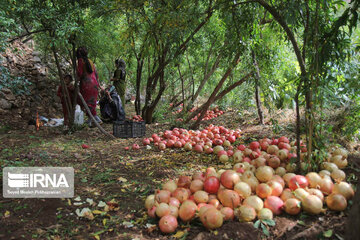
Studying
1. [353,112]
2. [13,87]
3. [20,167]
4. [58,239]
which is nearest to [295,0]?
[353,112]

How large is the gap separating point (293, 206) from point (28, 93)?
685cm

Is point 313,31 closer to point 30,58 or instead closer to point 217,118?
point 217,118

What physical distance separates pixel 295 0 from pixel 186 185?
214 centimetres

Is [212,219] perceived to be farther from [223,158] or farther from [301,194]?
[223,158]

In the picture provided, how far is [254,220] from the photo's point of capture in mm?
2018

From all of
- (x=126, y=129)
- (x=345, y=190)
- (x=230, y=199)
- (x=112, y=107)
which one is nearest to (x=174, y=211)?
(x=230, y=199)

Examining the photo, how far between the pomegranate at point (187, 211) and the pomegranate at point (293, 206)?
2.54 ft

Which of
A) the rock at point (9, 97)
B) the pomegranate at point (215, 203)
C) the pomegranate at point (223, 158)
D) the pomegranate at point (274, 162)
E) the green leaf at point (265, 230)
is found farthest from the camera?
the rock at point (9, 97)

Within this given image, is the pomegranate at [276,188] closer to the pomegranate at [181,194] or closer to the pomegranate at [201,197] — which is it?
the pomegranate at [201,197]

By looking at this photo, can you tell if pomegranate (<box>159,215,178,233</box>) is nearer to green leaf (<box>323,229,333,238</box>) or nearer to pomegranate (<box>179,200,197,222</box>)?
pomegranate (<box>179,200,197,222</box>)

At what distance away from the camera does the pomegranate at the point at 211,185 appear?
235cm

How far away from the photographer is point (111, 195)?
109 inches

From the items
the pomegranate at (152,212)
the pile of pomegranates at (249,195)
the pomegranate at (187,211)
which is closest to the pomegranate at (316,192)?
the pile of pomegranates at (249,195)

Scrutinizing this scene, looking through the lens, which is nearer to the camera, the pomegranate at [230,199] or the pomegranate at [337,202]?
the pomegranate at [337,202]
